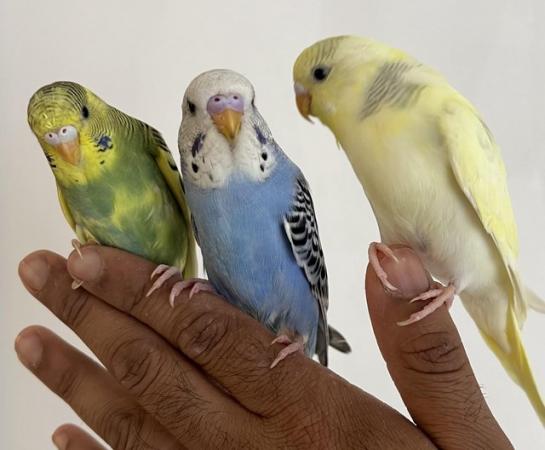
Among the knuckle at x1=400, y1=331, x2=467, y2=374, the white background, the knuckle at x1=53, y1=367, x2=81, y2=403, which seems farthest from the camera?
the white background

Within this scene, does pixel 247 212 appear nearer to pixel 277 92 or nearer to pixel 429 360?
pixel 429 360

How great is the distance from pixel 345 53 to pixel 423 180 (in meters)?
0.27

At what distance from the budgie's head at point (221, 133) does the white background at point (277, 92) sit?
0.79 metres

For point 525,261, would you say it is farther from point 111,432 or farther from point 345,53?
point 111,432

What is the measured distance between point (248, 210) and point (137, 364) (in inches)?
13.3

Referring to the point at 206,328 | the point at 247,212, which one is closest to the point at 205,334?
the point at 206,328

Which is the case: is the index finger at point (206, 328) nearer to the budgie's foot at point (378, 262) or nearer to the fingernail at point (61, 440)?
the budgie's foot at point (378, 262)

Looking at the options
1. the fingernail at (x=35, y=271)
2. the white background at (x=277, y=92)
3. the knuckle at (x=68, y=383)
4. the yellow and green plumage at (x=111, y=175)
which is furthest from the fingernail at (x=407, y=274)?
the white background at (x=277, y=92)

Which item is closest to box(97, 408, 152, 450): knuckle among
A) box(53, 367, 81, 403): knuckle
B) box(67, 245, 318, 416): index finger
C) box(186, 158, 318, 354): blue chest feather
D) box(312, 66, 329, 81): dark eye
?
box(53, 367, 81, 403): knuckle

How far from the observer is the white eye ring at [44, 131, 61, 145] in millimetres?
1071

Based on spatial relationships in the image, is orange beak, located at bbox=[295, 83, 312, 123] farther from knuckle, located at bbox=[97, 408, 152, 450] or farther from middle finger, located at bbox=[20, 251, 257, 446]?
knuckle, located at bbox=[97, 408, 152, 450]

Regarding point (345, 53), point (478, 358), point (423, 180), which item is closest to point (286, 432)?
point (423, 180)

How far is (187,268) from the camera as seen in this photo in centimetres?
135

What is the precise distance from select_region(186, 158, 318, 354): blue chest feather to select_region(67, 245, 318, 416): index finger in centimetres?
5
